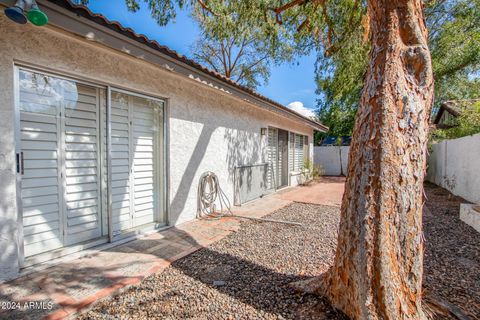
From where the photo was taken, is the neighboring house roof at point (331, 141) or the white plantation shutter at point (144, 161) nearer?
the white plantation shutter at point (144, 161)

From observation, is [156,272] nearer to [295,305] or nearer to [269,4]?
[295,305]

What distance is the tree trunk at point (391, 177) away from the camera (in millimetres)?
2047

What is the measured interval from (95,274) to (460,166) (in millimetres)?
10905

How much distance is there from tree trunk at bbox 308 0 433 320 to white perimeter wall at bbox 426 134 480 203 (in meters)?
7.06

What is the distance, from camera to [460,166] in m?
8.19

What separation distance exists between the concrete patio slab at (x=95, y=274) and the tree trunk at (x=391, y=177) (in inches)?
104

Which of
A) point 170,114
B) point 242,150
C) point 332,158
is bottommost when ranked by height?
point 332,158

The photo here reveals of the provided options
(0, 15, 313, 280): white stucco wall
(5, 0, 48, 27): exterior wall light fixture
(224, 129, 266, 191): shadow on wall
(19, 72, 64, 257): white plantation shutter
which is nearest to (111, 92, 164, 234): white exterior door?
(0, 15, 313, 280): white stucco wall

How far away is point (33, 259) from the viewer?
3.17 m

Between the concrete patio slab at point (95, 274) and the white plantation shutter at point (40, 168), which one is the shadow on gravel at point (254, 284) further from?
the white plantation shutter at point (40, 168)

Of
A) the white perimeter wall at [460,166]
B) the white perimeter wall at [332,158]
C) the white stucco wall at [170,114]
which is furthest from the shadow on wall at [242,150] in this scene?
the white perimeter wall at [332,158]

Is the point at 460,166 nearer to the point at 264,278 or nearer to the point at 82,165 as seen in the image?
the point at 264,278

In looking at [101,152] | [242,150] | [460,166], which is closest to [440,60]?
[460,166]

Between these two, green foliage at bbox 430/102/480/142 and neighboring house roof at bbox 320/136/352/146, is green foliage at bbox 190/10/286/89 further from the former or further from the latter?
green foliage at bbox 430/102/480/142
